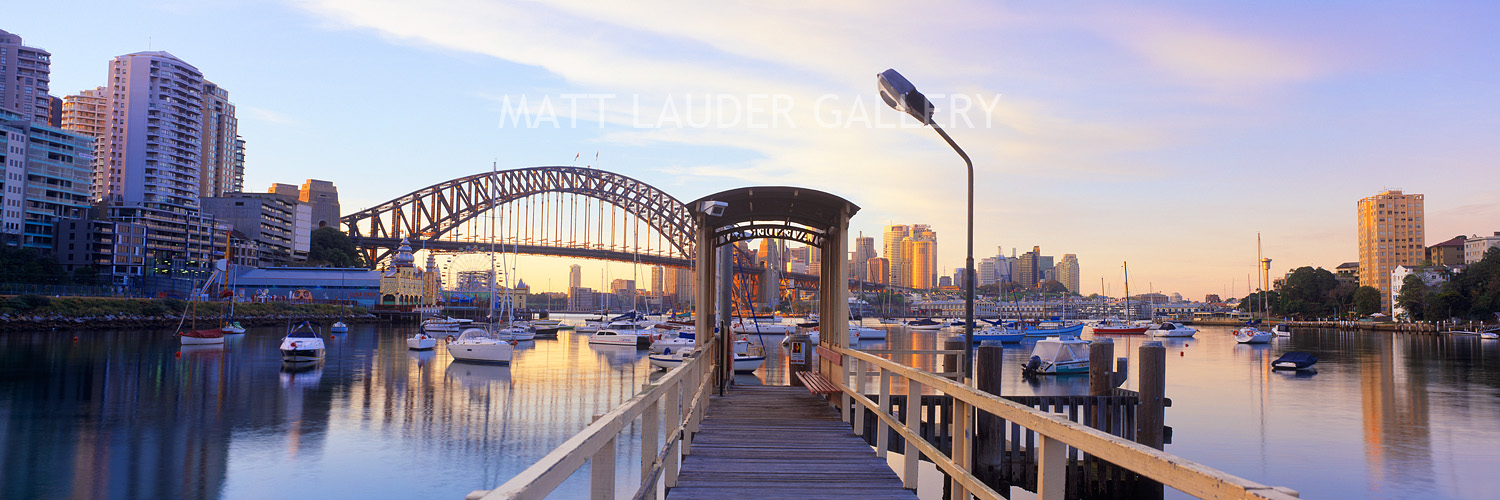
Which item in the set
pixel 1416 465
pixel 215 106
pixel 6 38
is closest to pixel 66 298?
pixel 1416 465

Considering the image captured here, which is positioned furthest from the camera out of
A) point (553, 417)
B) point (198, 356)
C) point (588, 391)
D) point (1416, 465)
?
point (198, 356)

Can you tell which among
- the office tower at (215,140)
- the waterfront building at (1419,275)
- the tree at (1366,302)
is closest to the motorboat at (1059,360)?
the waterfront building at (1419,275)

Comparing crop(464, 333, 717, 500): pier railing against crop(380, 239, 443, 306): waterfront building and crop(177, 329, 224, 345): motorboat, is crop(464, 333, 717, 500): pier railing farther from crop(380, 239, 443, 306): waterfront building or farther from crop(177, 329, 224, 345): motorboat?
crop(380, 239, 443, 306): waterfront building

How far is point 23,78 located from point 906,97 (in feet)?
617

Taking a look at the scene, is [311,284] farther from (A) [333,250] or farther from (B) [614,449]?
(B) [614,449]

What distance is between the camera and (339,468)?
63.0 ft

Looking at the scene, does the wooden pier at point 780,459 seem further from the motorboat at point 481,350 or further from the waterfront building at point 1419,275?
the waterfront building at point 1419,275

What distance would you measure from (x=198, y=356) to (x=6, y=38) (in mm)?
145544

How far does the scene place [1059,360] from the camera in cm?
4400

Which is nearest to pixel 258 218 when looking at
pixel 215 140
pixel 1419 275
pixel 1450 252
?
pixel 215 140

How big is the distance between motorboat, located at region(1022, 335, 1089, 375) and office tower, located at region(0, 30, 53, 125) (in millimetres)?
163644

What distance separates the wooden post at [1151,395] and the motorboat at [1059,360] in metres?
28.6

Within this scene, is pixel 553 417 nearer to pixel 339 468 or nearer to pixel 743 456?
pixel 339 468

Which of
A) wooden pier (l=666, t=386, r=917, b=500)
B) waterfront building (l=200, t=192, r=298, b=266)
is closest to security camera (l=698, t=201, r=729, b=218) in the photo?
wooden pier (l=666, t=386, r=917, b=500)
